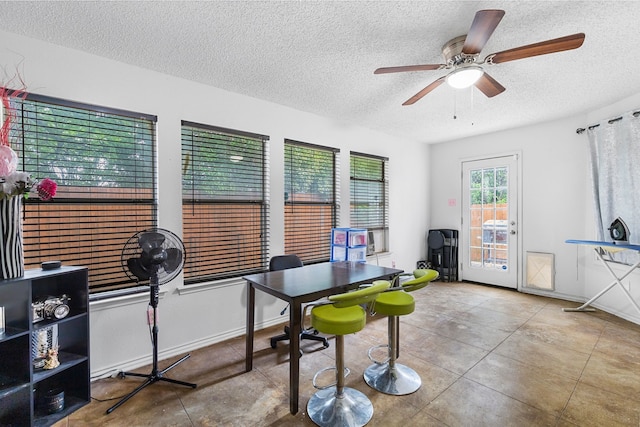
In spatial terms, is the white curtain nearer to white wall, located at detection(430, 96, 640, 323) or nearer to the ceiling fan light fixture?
white wall, located at detection(430, 96, 640, 323)

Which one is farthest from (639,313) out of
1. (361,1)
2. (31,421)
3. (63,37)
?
(63,37)

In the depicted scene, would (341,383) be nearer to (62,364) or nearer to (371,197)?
(62,364)

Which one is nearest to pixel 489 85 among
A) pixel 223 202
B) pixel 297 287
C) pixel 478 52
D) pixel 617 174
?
pixel 478 52

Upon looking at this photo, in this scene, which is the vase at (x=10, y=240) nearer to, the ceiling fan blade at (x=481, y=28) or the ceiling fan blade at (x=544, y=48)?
the ceiling fan blade at (x=481, y=28)

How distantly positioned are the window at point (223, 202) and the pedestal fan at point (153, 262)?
569mm

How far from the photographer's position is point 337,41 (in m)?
2.15

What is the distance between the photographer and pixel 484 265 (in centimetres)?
497

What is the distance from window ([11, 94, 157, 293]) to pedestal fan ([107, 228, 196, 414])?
0.35 m

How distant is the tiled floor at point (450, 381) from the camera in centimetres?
182

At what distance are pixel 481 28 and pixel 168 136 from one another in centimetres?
252

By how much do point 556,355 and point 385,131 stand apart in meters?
3.45

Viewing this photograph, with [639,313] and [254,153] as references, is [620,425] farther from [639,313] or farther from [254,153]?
[254,153]

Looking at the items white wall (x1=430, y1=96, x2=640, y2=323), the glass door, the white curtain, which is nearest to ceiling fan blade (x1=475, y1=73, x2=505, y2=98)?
the white curtain

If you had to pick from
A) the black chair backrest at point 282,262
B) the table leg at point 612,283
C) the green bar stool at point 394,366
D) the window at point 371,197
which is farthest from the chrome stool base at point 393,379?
the table leg at point 612,283
